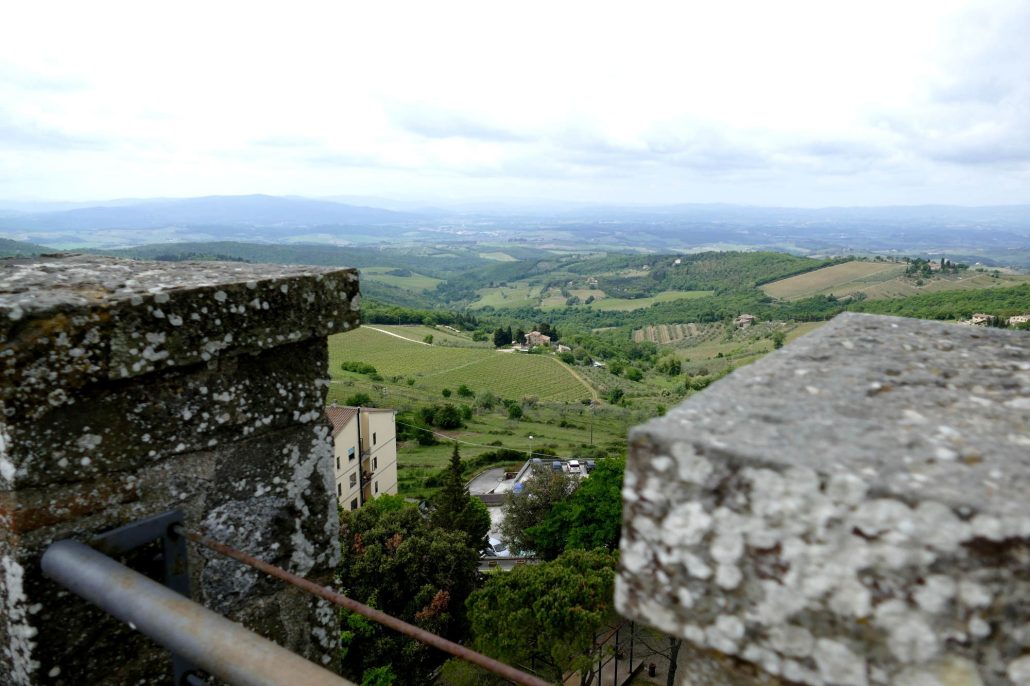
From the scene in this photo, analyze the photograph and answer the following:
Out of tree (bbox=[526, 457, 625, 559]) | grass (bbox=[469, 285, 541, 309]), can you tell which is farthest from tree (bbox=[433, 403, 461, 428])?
grass (bbox=[469, 285, 541, 309])

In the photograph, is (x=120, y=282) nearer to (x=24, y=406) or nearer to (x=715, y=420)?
(x=24, y=406)

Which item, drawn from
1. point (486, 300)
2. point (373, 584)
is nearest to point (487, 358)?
point (373, 584)

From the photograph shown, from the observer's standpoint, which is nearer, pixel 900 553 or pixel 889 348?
pixel 900 553

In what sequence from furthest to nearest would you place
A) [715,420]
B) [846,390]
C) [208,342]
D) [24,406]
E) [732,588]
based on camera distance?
1. [208,342]
2. [24,406]
3. [846,390]
4. [715,420]
5. [732,588]

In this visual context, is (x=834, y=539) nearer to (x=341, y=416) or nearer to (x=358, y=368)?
(x=341, y=416)

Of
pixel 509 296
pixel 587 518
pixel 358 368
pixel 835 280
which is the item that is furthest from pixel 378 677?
pixel 509 296

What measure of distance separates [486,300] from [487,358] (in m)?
92.9

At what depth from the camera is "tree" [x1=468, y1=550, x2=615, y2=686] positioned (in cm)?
1681

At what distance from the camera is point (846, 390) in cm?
139

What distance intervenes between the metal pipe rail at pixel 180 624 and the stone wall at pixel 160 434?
0.19 m

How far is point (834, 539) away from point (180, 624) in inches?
58.5

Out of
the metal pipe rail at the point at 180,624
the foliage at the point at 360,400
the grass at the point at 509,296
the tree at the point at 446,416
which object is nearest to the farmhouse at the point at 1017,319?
the tree at the point at 446,416

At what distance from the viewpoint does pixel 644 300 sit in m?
149

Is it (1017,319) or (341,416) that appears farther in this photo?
(1017,319)
